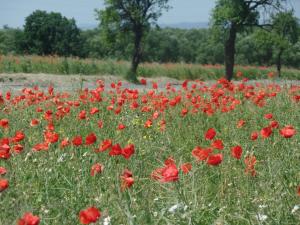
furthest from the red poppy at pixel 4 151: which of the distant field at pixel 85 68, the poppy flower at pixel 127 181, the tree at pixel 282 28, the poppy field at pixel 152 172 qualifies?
the tree at pixel 282 28

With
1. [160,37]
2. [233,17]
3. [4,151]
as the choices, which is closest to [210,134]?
[4,151]

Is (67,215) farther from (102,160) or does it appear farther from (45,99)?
(45,99)

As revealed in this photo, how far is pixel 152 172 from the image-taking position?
2967mm

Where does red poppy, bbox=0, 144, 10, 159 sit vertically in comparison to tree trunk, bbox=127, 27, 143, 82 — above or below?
above

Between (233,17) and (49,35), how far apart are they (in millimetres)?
29798

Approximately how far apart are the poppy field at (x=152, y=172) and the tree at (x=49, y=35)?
4657 centimetres

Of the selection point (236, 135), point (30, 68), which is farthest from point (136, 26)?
point (236, 135)

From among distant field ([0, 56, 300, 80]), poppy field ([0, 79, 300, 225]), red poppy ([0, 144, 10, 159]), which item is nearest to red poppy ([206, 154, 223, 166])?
poppy field ([0, 79, 300, 225])

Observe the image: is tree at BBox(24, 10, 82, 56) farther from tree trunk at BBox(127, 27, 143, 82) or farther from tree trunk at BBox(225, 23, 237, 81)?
tree trunk at BBox(225, 23, 237, 81)

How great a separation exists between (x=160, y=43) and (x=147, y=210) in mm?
73799

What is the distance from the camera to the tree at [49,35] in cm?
5259

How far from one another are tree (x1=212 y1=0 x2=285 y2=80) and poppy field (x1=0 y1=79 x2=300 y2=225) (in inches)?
763

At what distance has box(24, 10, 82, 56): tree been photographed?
52.6 meters

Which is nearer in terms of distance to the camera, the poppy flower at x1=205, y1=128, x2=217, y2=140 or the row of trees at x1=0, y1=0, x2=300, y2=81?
the poppy flower at x1=205, y1=128, x2=217, y2=140
